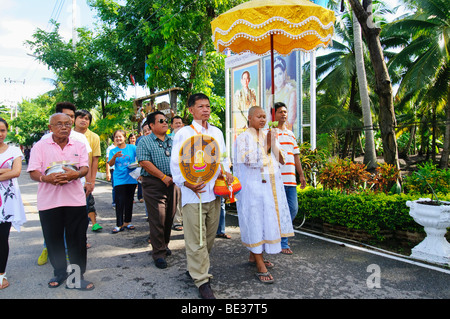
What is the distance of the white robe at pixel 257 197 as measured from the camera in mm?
3742

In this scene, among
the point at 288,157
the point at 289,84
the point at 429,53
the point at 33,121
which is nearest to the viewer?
the point at 288,157

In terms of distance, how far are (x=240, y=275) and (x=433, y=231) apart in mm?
2505

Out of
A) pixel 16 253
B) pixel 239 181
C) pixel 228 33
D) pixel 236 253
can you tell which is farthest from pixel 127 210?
pixel 228 33

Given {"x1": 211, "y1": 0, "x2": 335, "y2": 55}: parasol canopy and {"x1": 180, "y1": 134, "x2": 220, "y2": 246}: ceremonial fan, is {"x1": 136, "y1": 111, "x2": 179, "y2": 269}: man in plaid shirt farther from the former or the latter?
{"x1": 211, "y1": 0, "x2": 335, "y2": 55}: parasol canopy

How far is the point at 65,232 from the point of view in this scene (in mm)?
3512

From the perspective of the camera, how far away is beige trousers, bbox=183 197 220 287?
10.7 ft

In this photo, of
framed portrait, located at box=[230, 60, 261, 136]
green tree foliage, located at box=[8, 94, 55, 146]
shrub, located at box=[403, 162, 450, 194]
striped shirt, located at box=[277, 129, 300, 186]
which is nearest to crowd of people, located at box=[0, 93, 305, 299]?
striped shirt, located at box=[277, 129, 300, 186]

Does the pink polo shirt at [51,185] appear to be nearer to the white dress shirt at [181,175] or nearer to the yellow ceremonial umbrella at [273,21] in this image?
the white dress shirt at [181,175]

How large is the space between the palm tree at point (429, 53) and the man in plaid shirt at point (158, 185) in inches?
631

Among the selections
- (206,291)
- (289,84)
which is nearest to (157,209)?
(206,291)

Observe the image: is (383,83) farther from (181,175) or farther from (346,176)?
(181,175)

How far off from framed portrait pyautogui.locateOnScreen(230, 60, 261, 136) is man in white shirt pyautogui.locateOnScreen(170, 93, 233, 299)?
249 inches

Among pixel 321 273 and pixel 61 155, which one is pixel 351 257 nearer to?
pixel 321 273
